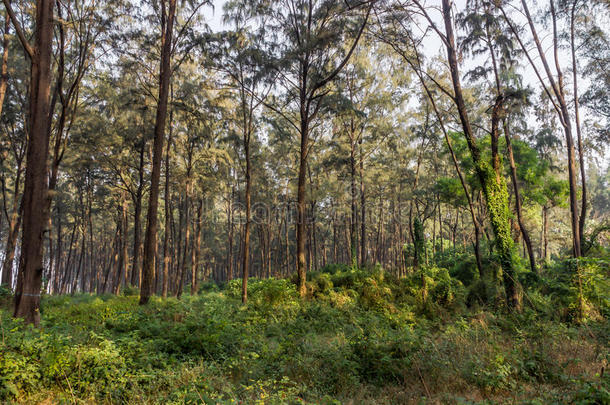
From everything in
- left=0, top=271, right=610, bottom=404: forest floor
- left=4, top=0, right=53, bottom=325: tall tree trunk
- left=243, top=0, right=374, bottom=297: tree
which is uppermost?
left=243, top=0, right=374, bottom=297: tree

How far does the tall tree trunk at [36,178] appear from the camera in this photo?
6684mm

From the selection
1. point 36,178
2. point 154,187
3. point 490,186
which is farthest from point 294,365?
point 490,186

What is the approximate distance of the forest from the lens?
16.7 ft

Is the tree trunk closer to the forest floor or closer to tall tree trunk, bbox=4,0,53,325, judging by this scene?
tall tree trunk, bbox=4,0,53,325

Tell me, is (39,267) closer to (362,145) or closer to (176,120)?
(176,120)

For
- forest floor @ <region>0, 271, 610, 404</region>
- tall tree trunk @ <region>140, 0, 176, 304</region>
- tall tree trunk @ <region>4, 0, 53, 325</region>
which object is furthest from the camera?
tall tree trunk @ <region>140, 0, 176, 304</region>

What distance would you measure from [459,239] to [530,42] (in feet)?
129

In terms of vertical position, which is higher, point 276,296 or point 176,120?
point 176,120

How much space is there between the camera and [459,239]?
4853cm

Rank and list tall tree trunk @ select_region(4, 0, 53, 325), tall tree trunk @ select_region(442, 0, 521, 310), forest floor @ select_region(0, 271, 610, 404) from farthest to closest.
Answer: tall tree trunk @ select_region(442, 0, 521, 310) → tall tree trunk @ select_region(4, 0, 53, 325) → forest floor @ select_region(0, 271, 610, 404)

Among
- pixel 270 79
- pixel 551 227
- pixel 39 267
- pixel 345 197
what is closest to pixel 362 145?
pixel 345 197

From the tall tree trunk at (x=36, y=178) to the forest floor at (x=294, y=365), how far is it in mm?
654

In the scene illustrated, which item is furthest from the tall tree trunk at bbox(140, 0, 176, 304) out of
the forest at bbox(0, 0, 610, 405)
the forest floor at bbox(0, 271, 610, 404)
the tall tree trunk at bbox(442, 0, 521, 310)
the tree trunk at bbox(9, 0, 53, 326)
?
the tall tree trunk at bbox(442, 0, 521, 310)

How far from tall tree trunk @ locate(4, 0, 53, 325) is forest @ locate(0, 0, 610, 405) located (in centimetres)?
4
